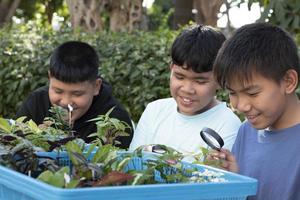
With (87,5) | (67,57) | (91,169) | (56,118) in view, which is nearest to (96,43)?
(87,5)

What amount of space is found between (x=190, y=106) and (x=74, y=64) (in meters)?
0.86

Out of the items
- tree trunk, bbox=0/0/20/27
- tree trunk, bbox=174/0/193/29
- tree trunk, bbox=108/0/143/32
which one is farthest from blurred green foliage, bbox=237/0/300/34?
tree trunk, bbox=0/0/20/27

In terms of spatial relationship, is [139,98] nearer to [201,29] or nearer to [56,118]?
[201,29]

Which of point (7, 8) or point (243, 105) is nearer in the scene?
point (243, 105)

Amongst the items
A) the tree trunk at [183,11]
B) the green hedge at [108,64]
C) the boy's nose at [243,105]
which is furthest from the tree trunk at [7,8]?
the boy's nose at [243,105]

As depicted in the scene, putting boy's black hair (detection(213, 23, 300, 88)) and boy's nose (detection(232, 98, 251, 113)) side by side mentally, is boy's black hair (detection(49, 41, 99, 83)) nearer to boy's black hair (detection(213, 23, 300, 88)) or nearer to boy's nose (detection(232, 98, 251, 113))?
boy's black hair (detection(213, 23, 300, 88))

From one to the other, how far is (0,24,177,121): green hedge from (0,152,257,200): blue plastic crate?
3.99m

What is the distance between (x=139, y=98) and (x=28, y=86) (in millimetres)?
1171

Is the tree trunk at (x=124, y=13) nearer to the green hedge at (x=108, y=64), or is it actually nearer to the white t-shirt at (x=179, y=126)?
the green hedge at (x=108, y=64)

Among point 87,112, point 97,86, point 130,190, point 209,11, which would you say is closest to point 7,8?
point 209,11

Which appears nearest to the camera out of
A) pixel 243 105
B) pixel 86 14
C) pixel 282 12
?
pixel 243 105

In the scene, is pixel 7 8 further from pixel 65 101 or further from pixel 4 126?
pixel 4 126

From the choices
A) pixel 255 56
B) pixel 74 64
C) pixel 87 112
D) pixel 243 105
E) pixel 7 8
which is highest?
pixel 255 56

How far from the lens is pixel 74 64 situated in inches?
134
